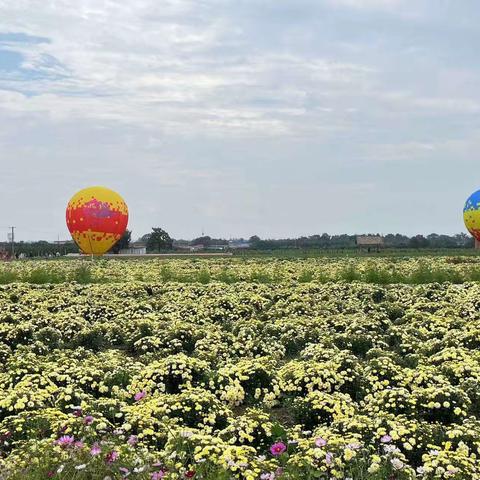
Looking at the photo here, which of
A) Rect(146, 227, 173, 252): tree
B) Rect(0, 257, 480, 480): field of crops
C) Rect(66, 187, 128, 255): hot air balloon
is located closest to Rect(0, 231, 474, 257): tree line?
Rect(146, 227, 173, 252): tree

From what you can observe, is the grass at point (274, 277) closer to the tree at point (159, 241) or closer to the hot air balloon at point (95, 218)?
the hot air balloon at point (95, 218)

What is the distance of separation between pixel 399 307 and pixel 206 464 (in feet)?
36.4

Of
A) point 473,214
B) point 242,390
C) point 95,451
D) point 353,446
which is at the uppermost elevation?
point 473,214

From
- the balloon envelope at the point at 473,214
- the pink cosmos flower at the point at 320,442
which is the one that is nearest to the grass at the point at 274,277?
the pink cosmos flower at the point at 320,442

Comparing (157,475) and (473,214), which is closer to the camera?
(157,475)

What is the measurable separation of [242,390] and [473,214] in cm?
5674

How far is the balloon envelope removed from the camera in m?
60.0

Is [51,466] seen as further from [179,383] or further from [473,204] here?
[473,204]

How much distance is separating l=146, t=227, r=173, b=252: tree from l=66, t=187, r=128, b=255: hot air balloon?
6576cm

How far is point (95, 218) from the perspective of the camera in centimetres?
4781

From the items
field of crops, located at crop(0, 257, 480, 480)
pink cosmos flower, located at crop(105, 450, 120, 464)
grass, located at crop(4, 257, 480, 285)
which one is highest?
grass, located at crop(4, 257, 480, 285)

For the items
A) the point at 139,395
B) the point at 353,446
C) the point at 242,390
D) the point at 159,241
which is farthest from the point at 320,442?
the point at 159,241

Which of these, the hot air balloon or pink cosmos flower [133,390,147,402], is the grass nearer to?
pink cosmos flower [133,390,147,402]

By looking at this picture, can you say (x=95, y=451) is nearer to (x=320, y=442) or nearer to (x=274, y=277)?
(x=320, y=442)
